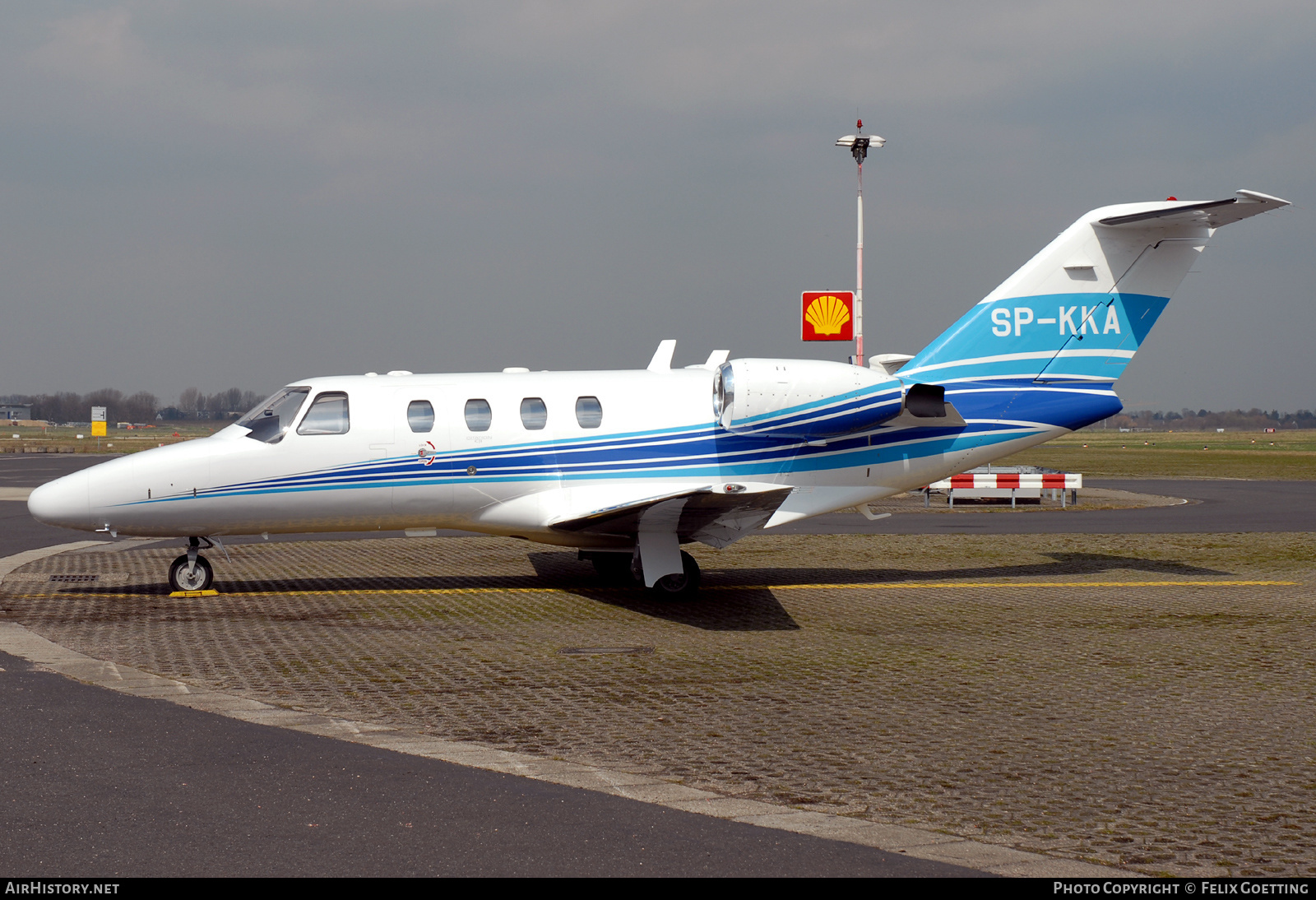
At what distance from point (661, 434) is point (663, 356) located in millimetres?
2067

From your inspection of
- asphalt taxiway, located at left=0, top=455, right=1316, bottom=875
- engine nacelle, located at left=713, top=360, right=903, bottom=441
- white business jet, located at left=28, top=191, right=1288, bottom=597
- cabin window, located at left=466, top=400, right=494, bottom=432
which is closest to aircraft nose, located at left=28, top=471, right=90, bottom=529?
white business jet, located at left=28, top=191, right=1288, bottom=597

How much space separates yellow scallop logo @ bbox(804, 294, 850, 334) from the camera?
71.7 ft

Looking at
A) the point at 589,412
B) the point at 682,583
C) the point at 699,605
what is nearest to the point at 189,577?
the point at 589,412

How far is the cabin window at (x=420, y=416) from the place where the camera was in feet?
45.9

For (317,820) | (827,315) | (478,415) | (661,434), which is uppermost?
(827,315)

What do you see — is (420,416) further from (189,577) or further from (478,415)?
(189,577)

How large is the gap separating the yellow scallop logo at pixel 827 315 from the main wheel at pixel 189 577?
12.4 m

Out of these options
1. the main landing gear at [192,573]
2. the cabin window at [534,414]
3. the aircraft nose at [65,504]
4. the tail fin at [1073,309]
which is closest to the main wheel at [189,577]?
the main landing gear at [192,573]

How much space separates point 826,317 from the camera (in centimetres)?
2200

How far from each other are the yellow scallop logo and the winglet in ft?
21.2

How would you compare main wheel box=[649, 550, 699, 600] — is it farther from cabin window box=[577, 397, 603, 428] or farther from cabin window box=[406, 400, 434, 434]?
cabin window box=[406, 400, 434, 434]

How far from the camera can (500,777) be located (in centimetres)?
630
